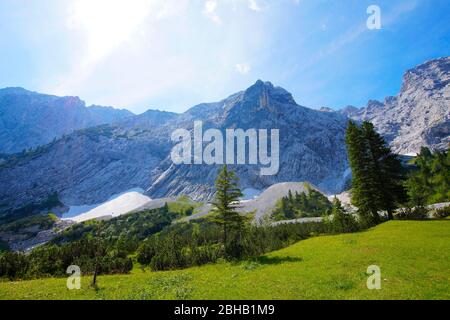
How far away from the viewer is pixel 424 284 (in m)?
15.1

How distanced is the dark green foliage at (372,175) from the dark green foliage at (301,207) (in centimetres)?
9217

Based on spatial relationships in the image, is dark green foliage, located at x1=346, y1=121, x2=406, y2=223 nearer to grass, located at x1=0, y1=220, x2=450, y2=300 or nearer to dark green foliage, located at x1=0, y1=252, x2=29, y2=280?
grass, located at x1=0, y1=220, x2=450, y2=300

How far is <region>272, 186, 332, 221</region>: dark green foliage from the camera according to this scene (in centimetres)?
14288

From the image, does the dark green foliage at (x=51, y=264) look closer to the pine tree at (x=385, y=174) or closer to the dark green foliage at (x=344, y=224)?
the dark green foliage at (x=344, y=224)

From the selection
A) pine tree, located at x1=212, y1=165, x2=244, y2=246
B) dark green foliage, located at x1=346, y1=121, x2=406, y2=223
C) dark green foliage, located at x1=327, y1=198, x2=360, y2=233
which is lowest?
dark green foliage, located at x1=327, y1=198, x2=360, y2=233

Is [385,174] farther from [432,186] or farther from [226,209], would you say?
[432,186]

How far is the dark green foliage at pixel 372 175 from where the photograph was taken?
158ft

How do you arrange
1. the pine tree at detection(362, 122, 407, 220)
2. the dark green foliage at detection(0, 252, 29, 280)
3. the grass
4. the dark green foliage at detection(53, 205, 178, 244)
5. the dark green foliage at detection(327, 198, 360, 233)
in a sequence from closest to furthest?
the grass, the dark green foliage at detection(0, 252, 29, 280), the dark green foliage at detection(327, 198, 360, 233), the pine tree at detection(362, 122, 407, 220), the dark green foliage at detection(53, 205, 178, 244)

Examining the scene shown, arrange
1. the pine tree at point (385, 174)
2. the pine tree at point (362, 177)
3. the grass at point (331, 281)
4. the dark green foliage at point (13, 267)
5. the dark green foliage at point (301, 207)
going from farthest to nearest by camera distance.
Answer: the dark green foliage at point (301, 207) < the pine tree at point (362, 177) < the pine tree at point (385, 174) < the dark green foliage at point (13, 267) < the grass at point (331, 281)

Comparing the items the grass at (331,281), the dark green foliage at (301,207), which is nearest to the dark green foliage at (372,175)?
the grass at (331,281)

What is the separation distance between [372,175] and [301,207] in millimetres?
111788

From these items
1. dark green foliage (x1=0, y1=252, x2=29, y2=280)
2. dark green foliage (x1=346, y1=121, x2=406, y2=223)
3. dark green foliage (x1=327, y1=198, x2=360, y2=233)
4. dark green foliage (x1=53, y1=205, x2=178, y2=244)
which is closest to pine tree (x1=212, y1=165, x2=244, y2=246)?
dark green foliage (x1=327, y1=198, x2=360, y2=233)

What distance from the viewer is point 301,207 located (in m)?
156

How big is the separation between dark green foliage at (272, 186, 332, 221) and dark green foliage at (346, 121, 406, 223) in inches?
3629
